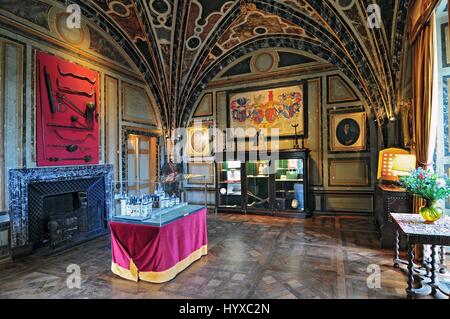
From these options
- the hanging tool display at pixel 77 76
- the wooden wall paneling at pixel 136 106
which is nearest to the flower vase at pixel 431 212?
the wooden wall paneling at pixel 136 106

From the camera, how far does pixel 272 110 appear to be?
727cm

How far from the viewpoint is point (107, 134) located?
5.84m

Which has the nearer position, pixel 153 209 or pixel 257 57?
pixel 153 209

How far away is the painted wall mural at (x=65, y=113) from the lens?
4.50 m

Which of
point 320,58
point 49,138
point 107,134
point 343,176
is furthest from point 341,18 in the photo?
point 49,138

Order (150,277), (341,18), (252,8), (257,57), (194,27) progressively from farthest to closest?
(257,57), (194,27), (252,8), (341,18), (150,277)

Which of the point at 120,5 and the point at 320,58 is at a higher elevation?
the point at 120,5

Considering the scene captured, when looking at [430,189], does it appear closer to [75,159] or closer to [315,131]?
[315,131]

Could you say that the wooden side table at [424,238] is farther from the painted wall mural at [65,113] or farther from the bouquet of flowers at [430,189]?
the painted wall mural at [65,113]

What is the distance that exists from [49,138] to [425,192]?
241 inches

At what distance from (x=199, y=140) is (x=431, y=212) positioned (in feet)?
20.7

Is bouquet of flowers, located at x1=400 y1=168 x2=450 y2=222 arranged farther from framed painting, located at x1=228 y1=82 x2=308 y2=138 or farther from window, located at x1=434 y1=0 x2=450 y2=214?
framed painting, located at x1=228 y1=82 x2=308 y2=138

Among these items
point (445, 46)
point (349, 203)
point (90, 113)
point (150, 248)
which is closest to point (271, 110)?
point (349, 203)
